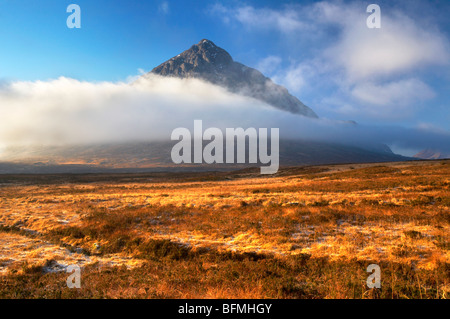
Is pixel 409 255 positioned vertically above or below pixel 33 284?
above

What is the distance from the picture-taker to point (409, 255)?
8.44m

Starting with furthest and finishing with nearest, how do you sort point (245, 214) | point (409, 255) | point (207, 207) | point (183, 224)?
point (207, 207), point (245, 214), point (183, 224), point (409, 255)

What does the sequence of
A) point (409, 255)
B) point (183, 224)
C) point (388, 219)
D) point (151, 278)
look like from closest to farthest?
1. point (151, 278)
2. point (409, 255)
3. point (388, 219)
4. point (183, 224)

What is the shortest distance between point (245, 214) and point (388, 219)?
9687mm

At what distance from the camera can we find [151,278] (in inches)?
293

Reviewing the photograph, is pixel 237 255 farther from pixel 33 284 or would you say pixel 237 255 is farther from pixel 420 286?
pixel 33 284
